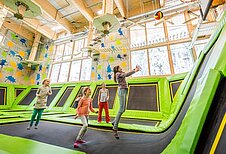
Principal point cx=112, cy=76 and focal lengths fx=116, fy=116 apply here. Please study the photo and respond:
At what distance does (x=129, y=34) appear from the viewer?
19.5 ft

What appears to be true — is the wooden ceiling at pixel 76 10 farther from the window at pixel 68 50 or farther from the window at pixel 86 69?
the window at pixel 86 69

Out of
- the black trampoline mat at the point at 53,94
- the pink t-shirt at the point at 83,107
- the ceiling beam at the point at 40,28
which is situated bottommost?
the pink t-shirt at the point at 83,107

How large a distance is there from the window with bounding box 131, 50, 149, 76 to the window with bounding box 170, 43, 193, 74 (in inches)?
44.1

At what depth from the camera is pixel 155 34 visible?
216 inches

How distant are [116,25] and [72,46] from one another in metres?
5.33

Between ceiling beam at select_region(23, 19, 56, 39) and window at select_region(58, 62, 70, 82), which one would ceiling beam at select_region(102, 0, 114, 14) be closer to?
window at select_region(58, 62, 70, 82)

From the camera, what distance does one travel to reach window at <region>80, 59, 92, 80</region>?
632 cm

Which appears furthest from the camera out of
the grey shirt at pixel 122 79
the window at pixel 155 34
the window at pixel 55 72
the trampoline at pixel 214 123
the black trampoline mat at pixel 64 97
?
the window at pixel 55 72

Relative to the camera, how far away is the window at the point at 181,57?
4.48 m

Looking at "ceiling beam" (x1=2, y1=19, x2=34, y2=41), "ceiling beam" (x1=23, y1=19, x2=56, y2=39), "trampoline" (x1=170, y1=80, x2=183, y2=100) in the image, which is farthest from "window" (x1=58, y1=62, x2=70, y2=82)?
"trampoline" (x1=170, y1=80, x2=183, y2=100)

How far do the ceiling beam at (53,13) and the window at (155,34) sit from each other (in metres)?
4.75

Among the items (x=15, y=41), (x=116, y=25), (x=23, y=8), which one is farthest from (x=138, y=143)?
(x=15, y=41)

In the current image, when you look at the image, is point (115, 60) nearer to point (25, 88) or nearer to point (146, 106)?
point (146, 106)

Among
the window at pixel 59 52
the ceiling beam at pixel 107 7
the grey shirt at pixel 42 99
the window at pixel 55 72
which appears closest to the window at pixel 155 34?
the ceiling beam at pixel 107 7
